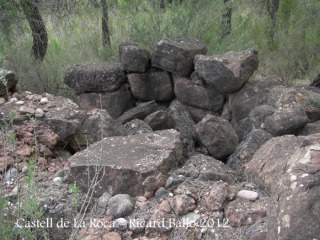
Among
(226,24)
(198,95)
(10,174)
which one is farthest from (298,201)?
(226,24)

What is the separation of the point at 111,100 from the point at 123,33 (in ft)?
6.31

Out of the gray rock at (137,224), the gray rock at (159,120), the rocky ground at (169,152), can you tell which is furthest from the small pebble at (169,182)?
the gray rock at (159,120)

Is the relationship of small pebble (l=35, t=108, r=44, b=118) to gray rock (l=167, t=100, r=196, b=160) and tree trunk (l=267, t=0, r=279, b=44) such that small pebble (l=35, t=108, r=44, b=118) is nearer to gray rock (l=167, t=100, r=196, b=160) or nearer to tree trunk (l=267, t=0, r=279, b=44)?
gray rock (l=167, t=100, r=196, b=160)

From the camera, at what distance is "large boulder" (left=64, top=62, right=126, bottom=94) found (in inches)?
233

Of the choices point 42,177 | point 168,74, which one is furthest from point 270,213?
point 168,74

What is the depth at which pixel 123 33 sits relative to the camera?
754cm

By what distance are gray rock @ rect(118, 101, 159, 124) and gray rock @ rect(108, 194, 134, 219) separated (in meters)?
2.42


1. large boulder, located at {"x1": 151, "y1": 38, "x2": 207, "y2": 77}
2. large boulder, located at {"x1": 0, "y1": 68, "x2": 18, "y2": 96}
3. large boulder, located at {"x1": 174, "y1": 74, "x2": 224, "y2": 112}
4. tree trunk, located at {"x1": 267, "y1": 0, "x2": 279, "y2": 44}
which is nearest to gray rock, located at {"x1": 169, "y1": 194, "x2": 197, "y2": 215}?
large boulder, located at {"x1": 0, "y1": 68, "x2": 18, "y2": 96}

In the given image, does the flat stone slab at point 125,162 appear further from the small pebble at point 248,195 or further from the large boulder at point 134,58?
the large boulder at point 134,58

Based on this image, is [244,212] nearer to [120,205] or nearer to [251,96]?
[120,205]

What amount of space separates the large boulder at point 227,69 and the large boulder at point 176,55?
230 millimetres

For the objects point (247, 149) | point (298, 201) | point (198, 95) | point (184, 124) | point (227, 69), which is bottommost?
point (184, 124)

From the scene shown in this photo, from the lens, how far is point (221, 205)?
2.92m

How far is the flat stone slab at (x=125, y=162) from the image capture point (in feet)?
10.9
